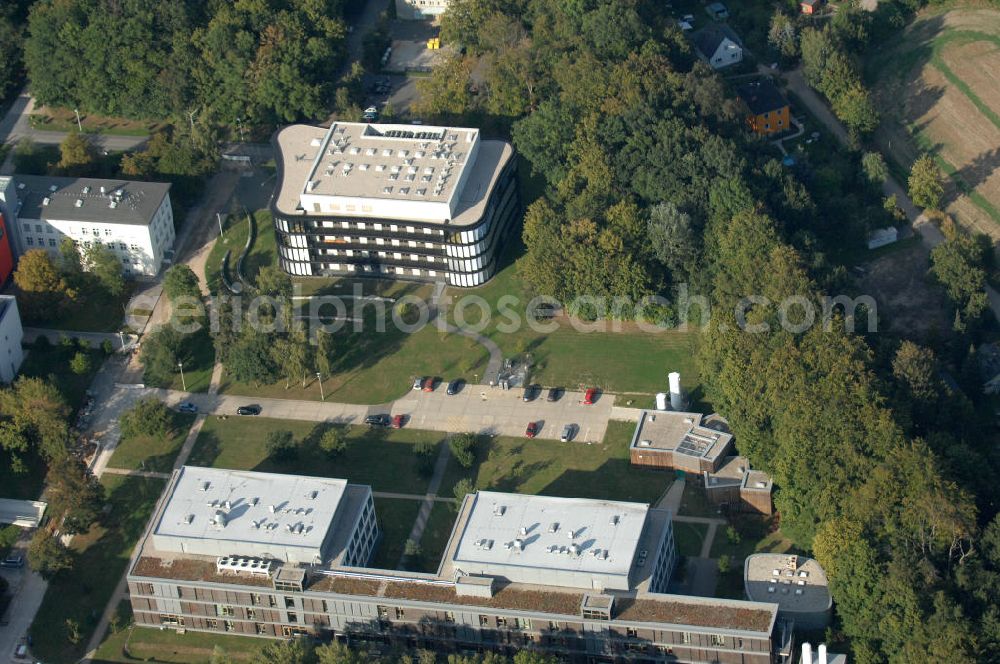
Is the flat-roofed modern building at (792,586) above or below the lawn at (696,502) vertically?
above

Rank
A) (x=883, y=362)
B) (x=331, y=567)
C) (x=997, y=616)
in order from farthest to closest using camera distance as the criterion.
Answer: (x=883, y=362) → (x=331, y=567) → (x=997, y=616)

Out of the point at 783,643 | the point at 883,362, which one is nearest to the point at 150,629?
the point at 783,643

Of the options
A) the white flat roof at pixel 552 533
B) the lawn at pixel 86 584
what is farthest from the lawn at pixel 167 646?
the white flat roof at pixel 552 533

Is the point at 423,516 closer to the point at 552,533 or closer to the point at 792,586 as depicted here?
the point at 552,533

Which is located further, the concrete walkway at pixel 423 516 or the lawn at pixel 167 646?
the concrete walkway at pixel 423 516

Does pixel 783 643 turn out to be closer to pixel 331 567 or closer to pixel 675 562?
pixel 675 562

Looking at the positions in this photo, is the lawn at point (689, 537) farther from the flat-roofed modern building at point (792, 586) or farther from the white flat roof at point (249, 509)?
the white flat roof at point (249, 509)
